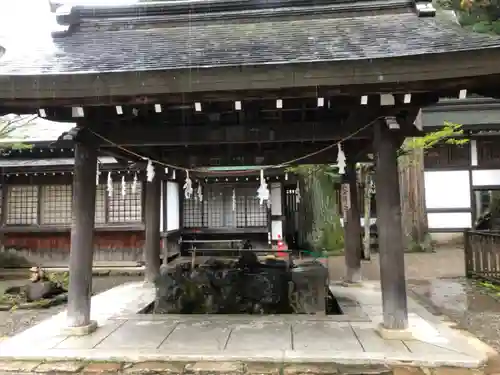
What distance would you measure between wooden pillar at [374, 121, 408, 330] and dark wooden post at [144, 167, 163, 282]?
548 centimetres

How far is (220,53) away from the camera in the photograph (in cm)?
550

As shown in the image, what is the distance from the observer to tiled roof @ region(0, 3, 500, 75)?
4.96 meters

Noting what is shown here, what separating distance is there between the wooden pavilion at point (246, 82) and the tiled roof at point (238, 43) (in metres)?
0.03

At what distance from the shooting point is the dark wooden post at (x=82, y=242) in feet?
18.5

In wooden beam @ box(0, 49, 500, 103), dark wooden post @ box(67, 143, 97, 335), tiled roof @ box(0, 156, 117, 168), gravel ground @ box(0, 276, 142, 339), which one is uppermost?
tiled roof @ box(0, 156, 117, 168)

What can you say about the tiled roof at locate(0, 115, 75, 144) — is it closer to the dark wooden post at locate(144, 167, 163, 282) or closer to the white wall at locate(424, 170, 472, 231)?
the dark wooden post at locate(144, 167, 163, 282)

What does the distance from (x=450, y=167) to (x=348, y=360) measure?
1431 centimetres

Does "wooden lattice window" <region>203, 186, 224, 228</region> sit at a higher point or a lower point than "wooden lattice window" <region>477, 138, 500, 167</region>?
lower

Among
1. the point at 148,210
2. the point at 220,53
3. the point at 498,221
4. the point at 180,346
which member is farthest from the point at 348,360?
the point at 498,221

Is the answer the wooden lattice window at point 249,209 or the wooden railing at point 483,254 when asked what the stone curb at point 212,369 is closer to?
the wooden railing at point 483,254

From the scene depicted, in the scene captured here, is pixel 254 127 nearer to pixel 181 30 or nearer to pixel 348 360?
pixel 181 30

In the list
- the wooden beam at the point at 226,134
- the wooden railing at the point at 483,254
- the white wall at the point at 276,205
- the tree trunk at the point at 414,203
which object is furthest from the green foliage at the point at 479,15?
the wooden beam at the point at 226,134

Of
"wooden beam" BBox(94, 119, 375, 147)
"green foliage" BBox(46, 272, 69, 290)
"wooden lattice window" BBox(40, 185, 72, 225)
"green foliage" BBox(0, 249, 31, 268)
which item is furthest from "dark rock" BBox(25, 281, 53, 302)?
"green foliage" BBox(0, 249, 31, 268)

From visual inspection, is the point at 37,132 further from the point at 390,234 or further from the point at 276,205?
the point at 390,234
